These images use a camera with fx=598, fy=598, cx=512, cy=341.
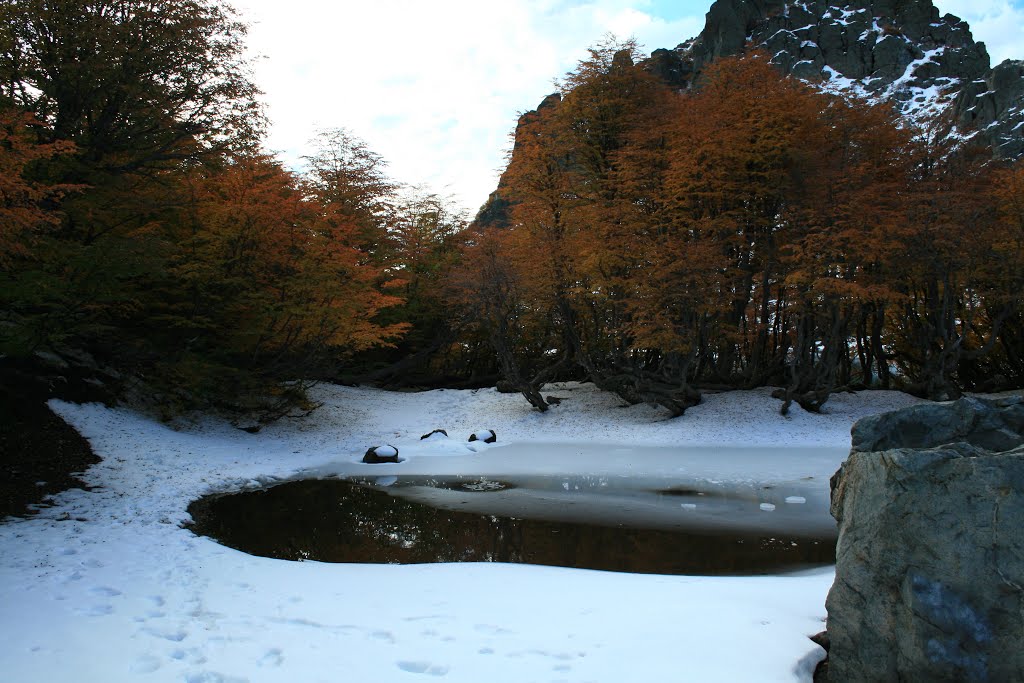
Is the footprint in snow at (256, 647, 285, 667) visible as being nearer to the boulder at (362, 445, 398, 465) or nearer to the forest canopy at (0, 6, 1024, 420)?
the forest canopy at (0, 6, 1024, 420)

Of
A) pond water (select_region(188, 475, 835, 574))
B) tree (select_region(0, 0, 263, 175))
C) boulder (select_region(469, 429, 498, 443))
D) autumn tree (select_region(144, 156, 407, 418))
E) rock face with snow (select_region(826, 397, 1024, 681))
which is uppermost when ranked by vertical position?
tree (select_region(0, 0, 263, 175))

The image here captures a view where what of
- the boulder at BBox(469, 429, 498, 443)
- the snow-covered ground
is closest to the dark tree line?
the boulder at BBox(469, 429, 498, 443)

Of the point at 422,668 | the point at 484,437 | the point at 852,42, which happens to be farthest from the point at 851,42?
the point at 422,668

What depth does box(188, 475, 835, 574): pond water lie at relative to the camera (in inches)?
263

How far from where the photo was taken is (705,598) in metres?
4.99

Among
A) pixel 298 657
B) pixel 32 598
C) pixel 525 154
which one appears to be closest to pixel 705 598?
pixel 298 657

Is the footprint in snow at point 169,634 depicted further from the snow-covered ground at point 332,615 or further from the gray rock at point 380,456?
the gray rock at point 380,456

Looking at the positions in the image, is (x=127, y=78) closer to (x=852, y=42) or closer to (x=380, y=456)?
(x=380, y=456)

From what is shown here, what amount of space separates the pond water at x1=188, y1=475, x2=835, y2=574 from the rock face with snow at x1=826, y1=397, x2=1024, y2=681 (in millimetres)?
2748

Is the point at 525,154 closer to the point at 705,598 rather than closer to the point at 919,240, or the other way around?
the point at 919,240

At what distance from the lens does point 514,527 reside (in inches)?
317

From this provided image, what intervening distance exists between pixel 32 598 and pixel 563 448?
11894 millimetres

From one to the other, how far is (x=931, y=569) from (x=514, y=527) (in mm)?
5428

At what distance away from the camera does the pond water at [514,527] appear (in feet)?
21.9
